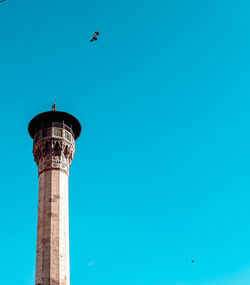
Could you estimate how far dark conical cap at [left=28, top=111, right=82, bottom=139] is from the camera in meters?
22.3

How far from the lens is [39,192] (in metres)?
20.4

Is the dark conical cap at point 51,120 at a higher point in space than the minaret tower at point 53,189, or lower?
higher

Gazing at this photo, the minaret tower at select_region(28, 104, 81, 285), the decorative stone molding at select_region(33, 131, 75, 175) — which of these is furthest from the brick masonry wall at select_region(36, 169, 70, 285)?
the decorative stone molding at select_region(33, 131, 75, 175)

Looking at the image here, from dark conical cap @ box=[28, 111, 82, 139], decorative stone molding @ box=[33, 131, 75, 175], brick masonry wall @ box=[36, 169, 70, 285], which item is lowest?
brick masonry wall @ box=[36, 169, 70, 285]

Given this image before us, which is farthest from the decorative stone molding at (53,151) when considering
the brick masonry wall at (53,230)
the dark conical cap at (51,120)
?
the dark conical cap at (51,120)

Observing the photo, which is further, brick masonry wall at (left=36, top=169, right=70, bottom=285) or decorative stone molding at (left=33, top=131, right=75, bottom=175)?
decorative stone molding at (left=33, top=131, right=75, bottom=175)

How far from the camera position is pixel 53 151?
21.5m

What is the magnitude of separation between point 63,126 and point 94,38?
247 inches

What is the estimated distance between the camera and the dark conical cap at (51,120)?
2233 centimetres

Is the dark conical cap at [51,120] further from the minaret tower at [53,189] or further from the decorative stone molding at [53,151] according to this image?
the decorative stone molding at [53,151]

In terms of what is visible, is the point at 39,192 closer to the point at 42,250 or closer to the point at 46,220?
the point at 46,220

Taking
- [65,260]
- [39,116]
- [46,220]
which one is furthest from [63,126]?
[65,260]

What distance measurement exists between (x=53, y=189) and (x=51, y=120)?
3.82 m

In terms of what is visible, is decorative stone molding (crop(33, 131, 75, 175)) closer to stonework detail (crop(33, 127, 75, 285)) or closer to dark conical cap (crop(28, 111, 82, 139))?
stonework detail (crop(33, 127, 75, 285))
